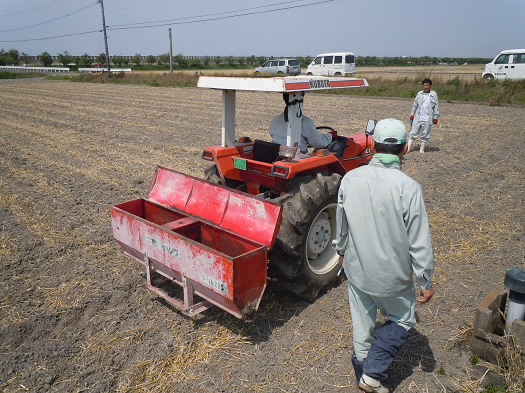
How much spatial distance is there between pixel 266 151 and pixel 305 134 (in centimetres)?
41

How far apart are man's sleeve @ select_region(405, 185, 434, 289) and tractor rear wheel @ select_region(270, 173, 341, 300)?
3.89ft

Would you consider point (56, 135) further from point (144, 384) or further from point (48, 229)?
point (144, 384)

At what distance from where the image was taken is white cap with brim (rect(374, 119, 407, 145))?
7.59 ft

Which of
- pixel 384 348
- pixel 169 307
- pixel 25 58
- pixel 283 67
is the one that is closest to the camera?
pixel 384 348

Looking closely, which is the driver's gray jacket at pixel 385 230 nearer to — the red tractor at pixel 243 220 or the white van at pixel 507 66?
the red tractor at pixel 243 220

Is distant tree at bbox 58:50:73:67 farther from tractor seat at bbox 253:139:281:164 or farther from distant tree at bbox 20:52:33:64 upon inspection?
tractor seat at bbox 253:139:281:164

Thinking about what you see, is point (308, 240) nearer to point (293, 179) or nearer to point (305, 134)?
point (293, 179)

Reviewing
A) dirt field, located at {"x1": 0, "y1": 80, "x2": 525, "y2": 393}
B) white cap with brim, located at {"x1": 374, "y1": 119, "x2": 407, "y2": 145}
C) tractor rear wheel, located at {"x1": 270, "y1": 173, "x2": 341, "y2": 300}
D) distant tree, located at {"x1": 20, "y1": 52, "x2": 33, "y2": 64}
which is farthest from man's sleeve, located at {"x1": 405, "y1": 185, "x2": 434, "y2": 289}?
distant tree, located at {"x1": 20, "y1": 52, "x2": 33, "y2": 64}

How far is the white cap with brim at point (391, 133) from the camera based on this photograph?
2.31 m

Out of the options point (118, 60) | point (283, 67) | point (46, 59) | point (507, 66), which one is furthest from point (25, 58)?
point (507, 66)

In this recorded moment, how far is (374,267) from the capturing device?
2.36 meters

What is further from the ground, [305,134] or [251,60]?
[251,60]

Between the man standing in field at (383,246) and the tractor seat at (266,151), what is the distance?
1.48 m

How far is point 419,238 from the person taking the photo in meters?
2.21
